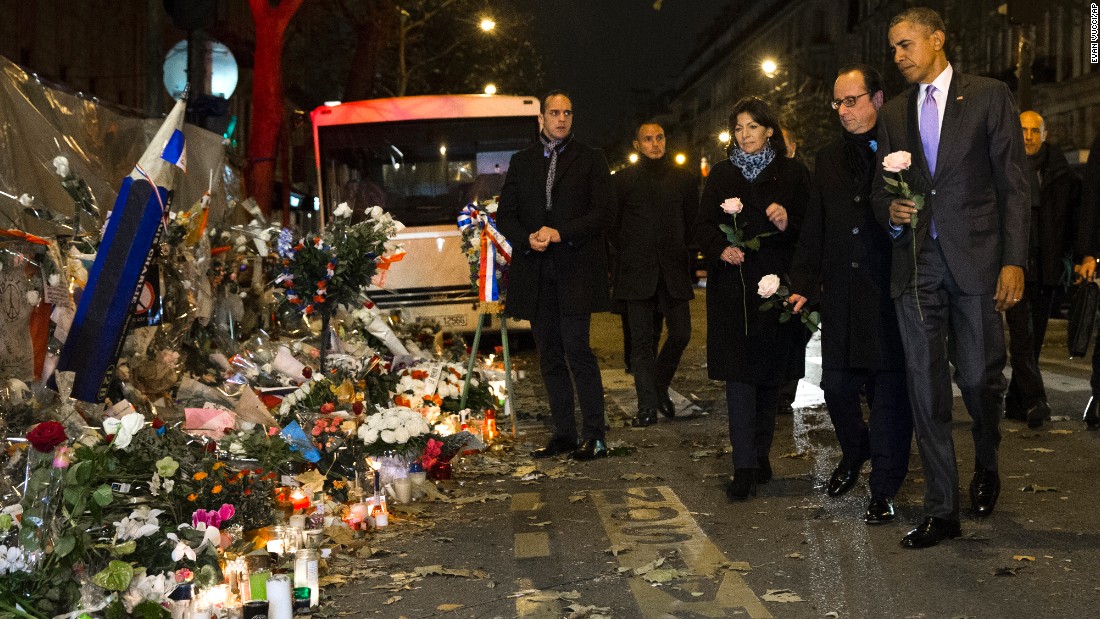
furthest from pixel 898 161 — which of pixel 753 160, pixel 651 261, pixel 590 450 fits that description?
pixel 651 261

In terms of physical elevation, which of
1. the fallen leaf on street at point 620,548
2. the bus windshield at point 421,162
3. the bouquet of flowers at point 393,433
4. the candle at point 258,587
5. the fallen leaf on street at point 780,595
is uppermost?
the bus windshield at point 421,162

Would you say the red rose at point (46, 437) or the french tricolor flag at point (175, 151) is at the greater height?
the french tricolor flag at point (175, 151)

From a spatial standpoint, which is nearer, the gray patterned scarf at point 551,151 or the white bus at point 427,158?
the gray patterned scarf at point 551,151

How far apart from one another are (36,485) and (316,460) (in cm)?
224

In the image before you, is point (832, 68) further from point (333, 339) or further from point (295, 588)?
point (295, 588)

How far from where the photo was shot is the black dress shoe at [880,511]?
6.20m

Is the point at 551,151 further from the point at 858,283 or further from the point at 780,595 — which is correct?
the point at 780,595

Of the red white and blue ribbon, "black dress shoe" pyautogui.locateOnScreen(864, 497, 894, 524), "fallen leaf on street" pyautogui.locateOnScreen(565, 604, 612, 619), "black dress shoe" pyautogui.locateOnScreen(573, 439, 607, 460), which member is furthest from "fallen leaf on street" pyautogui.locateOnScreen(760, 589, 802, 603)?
the red white and blue ribbon

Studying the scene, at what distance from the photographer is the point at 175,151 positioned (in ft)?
22.3

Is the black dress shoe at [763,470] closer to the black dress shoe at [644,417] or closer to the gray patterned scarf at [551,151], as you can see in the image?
the gray patterned scarf at [551,151]

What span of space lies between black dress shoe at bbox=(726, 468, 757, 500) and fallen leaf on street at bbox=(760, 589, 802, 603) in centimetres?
184

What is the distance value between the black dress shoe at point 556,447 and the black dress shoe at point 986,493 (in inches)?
120

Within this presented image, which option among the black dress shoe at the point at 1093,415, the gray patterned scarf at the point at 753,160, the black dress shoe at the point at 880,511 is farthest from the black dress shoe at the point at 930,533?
the black dress shoe at the point at 1093,415

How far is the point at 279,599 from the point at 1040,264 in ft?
21.1
